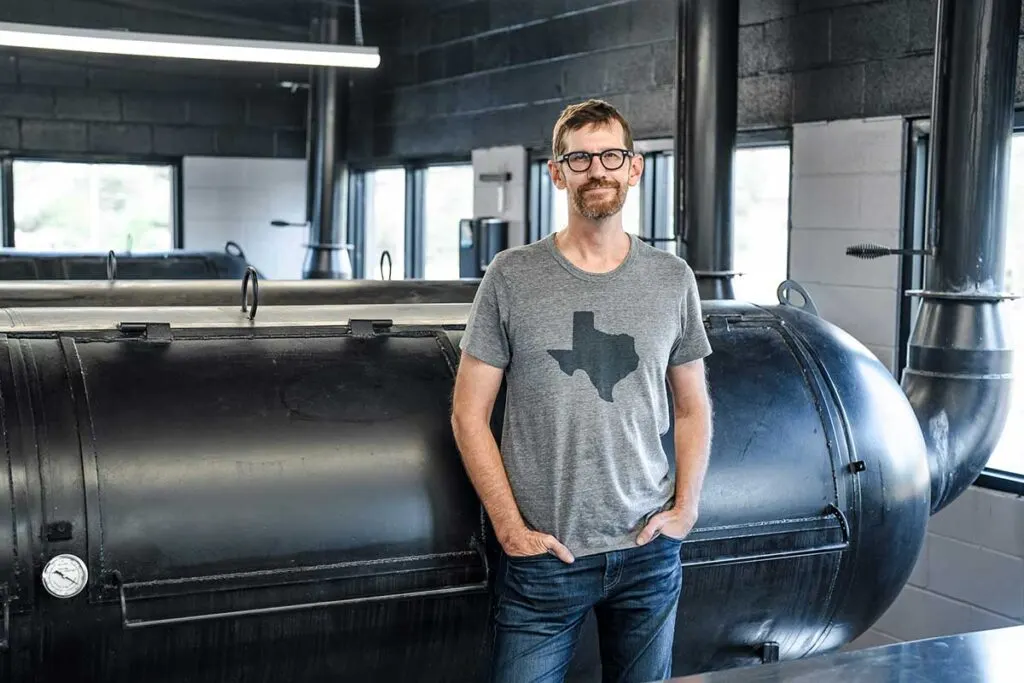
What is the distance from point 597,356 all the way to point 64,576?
973 mm

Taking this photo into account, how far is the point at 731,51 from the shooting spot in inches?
170

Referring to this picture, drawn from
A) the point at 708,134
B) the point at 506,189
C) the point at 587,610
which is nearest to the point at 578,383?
the point at 587,610

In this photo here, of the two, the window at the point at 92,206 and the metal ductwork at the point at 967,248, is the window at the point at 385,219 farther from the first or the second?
the metal ductwork at the point at 967,248

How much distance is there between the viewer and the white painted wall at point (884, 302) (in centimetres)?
379

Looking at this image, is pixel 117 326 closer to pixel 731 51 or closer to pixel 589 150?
pixel 589 150

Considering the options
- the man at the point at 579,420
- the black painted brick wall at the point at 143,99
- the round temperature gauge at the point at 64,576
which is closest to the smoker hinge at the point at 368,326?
the man at the point at 579,420

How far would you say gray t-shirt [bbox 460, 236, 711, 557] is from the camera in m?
2.08

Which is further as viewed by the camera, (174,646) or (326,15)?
(326,15)

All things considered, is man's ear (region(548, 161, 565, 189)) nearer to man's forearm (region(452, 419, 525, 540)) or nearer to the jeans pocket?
man's forearm (region(452, 419, 525, 540))

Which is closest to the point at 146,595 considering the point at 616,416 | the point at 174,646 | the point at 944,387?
the point at 174,646

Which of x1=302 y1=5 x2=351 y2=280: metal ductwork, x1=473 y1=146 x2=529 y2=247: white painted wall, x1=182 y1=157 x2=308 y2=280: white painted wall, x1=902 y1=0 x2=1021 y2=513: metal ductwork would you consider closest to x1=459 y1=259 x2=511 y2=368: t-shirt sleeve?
x1=902 y1=0 x2=1021 y2=513: metal ductwork

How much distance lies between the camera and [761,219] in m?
5.06

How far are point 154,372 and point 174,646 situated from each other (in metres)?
0.52

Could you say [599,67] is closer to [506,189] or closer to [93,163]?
[506,189]
